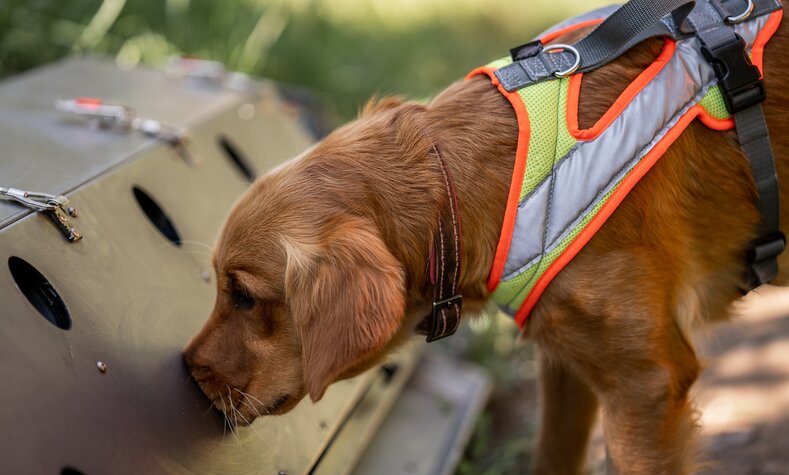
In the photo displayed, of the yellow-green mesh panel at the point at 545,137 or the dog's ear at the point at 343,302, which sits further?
the yellow-green mesh panel at the point at 545,137

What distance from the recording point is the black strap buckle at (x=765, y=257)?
271 cm

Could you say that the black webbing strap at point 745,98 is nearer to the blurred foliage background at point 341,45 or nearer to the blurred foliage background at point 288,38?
the blurred foliage background at point 341,45

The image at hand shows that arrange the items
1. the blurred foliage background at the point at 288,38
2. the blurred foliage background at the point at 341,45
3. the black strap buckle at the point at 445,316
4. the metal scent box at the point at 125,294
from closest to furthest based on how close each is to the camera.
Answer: the metal scent box at the point at 125,294 → the black strap buckle at the point at 445,316 → the blurred foliage background at the point at 341,45 → the blurred foliage background at the point at 288,38

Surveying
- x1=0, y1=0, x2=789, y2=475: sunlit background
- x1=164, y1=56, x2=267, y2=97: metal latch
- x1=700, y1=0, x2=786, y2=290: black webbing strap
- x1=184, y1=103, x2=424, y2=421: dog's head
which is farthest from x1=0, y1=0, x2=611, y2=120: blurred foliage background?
x1=700, y1=0, x2=786, y2=290: black webbing strap

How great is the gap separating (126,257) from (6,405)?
0.78 metres

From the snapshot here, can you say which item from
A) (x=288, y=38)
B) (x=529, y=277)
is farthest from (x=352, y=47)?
(x=529, y=277)

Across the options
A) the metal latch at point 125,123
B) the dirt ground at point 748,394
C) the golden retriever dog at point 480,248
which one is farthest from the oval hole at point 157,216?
the dirt ground at point 748,394

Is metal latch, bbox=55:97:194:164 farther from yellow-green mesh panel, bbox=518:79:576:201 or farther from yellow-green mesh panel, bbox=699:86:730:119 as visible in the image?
yellow-green mesh panel, bbox=699:86:730:119

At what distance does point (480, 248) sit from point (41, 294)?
52.6 inches

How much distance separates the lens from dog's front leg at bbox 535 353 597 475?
327 centimetres

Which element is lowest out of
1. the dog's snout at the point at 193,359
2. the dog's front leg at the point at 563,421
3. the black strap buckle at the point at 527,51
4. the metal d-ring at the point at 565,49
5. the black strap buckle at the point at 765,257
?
the dog's front leg at the point at 563,421

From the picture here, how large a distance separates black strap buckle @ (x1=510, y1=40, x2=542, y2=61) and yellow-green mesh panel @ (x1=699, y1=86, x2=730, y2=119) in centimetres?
55

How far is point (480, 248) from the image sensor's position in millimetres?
2498

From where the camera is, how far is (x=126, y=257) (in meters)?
2.65
